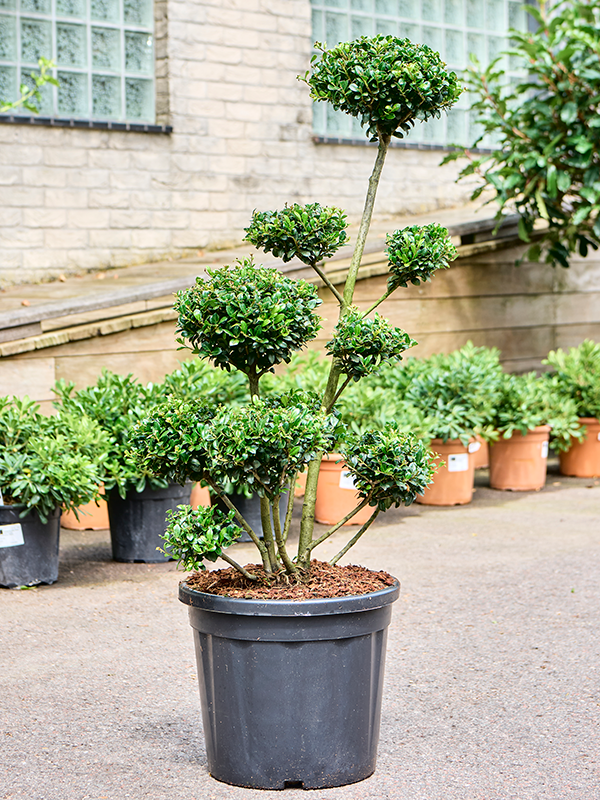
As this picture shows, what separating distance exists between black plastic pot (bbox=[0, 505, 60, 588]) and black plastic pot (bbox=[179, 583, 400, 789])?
2.58 metres

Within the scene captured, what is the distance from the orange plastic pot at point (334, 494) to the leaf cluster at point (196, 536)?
4037 millimetres

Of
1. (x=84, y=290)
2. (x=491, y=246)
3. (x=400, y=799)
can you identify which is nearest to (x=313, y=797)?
(x=400, y=799)

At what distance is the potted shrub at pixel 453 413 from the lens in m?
7.81

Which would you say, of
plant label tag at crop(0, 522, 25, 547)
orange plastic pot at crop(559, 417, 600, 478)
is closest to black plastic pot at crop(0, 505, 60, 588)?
plant label tag at crop(0, 522, 25, 547)

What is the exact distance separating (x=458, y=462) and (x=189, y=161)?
4266 millimetres

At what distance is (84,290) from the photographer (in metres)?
8.48

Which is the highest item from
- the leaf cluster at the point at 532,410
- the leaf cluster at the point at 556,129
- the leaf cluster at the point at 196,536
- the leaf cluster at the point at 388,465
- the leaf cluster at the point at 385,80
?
the leaf cluster at the point at 556,129

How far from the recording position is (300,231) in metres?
3.54

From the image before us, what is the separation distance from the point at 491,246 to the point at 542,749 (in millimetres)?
7643

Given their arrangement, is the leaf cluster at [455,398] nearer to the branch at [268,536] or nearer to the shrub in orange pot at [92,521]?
the shrub in orange pot at [92,521]

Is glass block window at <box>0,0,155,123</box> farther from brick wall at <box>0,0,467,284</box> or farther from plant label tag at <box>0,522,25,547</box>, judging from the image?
plant label tag at <box>0,522,25,547</box>

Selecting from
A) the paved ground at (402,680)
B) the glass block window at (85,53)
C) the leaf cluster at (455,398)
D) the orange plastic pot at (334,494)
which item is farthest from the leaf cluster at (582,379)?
the glass block window at (85,53)

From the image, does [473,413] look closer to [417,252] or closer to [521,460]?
[521,460]

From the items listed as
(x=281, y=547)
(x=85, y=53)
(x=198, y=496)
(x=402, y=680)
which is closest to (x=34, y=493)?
(x=198, y=496)
